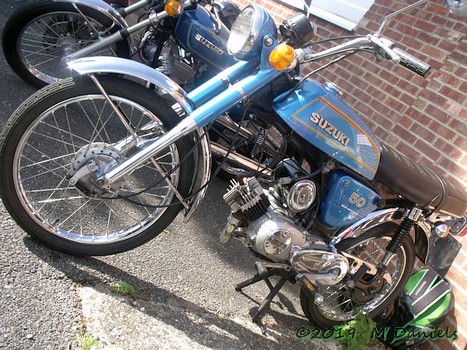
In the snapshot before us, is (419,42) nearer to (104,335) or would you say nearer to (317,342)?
(317,342)

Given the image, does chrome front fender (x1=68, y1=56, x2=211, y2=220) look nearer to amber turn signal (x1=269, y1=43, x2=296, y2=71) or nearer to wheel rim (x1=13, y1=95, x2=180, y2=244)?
wheel rim (x1=13, y1=95, x2=180, y2=244)

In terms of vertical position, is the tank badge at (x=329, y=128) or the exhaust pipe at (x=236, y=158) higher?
the tank badge at (x=329, y=128)

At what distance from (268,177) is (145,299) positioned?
936 millimetres

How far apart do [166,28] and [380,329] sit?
109 inches

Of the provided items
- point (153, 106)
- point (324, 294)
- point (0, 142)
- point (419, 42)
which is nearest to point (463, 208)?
point (324, 294)

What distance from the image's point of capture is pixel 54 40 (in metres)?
3.67

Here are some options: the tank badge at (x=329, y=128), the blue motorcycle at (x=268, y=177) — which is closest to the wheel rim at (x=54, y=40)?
the blue motorcycle at (x=268, y=177)

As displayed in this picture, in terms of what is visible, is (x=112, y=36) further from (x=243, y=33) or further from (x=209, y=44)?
(x=243, y=33)

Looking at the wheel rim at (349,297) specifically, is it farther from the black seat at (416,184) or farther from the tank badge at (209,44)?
the tank badge at (209,44)

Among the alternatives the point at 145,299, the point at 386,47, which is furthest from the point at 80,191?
the point at 386,47

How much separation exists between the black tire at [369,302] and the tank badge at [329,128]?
0.62 m

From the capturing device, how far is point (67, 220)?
2.39m

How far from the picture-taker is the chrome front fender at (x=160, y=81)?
193cm

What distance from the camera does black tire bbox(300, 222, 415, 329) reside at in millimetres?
2471
